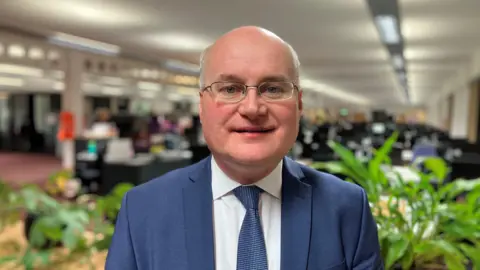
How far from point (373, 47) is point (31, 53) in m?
6.66

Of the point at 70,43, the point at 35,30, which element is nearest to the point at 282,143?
the point at 35,30

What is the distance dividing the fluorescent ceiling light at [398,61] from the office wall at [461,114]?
8.75 feet

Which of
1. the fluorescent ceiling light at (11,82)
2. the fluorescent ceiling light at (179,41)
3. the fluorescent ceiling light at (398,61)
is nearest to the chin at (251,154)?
the fluorescent ceiling light at (179,41)

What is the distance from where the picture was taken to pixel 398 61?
1030 centimetres

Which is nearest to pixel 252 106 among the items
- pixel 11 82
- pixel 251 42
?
pixel 251 42

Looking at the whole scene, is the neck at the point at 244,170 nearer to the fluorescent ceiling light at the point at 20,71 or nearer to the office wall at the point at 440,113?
the fluorescent ceiling light at the point at 20,71

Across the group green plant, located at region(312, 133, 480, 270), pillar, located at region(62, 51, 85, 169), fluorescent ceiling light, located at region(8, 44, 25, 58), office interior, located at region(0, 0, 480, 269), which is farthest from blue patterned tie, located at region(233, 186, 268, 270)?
pillar, located at region(62, 51, 85, 169)

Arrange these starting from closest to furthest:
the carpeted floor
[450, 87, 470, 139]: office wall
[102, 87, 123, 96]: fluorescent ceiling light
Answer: the carpeted floor
[450, 87, 470, 139]: office wall
[102, 87, 123, 96]: fluorescent ceiling light

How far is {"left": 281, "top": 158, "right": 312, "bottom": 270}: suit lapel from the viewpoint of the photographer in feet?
2.93

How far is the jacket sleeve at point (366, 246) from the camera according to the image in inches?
37.1

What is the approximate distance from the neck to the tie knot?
1 centimetres

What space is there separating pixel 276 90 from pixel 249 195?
217 millimetres

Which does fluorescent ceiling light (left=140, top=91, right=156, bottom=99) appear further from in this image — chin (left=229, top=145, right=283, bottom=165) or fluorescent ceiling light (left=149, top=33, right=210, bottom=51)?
chin (left=229, top=145, right=283, bottom=165)

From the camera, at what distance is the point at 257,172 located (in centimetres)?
89
